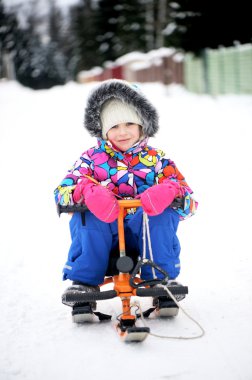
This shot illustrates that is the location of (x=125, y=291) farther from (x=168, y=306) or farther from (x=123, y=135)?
(x=123, y=135)

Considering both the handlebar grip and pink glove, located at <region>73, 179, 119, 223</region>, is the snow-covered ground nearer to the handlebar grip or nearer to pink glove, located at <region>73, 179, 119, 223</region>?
the handlebar grip

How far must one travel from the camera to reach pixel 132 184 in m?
2.72

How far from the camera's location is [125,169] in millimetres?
2740

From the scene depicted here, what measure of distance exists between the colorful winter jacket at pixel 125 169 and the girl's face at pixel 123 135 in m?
0.06

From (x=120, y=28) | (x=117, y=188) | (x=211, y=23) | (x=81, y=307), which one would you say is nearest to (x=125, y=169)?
(x=117, y=188)

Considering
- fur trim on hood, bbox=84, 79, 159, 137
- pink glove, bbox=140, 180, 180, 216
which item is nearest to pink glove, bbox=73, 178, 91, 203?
pink glove, bbox=140, 180, 180, 216

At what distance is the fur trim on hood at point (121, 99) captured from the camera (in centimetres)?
280

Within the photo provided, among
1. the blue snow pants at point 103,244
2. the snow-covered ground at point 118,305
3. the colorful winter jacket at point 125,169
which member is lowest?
the snow-covered ground at point 118,305

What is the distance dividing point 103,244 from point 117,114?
835 millimetres

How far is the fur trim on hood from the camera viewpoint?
9.20 feet

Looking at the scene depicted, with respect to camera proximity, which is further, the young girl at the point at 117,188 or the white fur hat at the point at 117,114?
the white fur hat at the point at 117,114

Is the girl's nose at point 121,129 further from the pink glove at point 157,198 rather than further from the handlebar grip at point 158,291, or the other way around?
the handlebar grip at point 158,291

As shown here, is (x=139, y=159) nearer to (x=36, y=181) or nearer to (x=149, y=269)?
(x=149, y=269)

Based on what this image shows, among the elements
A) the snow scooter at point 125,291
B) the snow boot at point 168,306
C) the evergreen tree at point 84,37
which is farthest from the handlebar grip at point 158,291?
the evergreen tree at point 84,37
